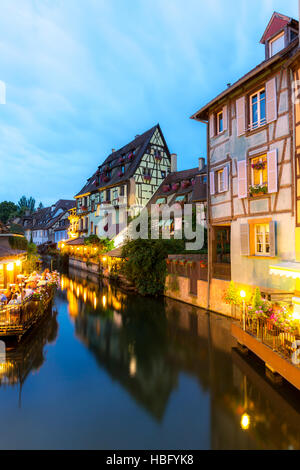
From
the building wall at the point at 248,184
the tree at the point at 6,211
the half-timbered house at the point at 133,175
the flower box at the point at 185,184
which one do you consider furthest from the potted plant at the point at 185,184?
the tree at the point at 6,211

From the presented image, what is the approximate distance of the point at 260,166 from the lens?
10297 millimetres

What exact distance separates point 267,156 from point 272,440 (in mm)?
8444

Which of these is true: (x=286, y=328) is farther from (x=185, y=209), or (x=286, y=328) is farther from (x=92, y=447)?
(x=185, y=209)

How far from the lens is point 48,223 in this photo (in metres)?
57.5

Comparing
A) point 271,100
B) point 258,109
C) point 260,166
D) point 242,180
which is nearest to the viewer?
point 271,100

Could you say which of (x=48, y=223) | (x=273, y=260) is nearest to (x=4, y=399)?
(x=273, y=260)

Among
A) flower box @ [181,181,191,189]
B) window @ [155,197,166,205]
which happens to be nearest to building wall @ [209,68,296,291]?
flower box @ [181,181,191,189]

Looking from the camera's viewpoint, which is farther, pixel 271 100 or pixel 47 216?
pixel 47 216

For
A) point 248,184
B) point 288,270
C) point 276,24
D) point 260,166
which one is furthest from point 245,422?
point 276,24

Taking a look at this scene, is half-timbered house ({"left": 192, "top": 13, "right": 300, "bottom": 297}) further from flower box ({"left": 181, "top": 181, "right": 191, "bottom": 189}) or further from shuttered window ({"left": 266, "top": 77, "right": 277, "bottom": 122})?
flower box ({"left": 181, "top": 181, "right": 191, "bottom": 189})

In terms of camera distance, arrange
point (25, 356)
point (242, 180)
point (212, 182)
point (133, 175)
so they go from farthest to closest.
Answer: point (133, 175) → point (212, 182) → point (242, 180) → point (25, 356)

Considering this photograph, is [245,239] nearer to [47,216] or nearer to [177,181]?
[177,181]

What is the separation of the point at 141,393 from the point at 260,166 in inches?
337

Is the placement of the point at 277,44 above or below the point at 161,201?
above
